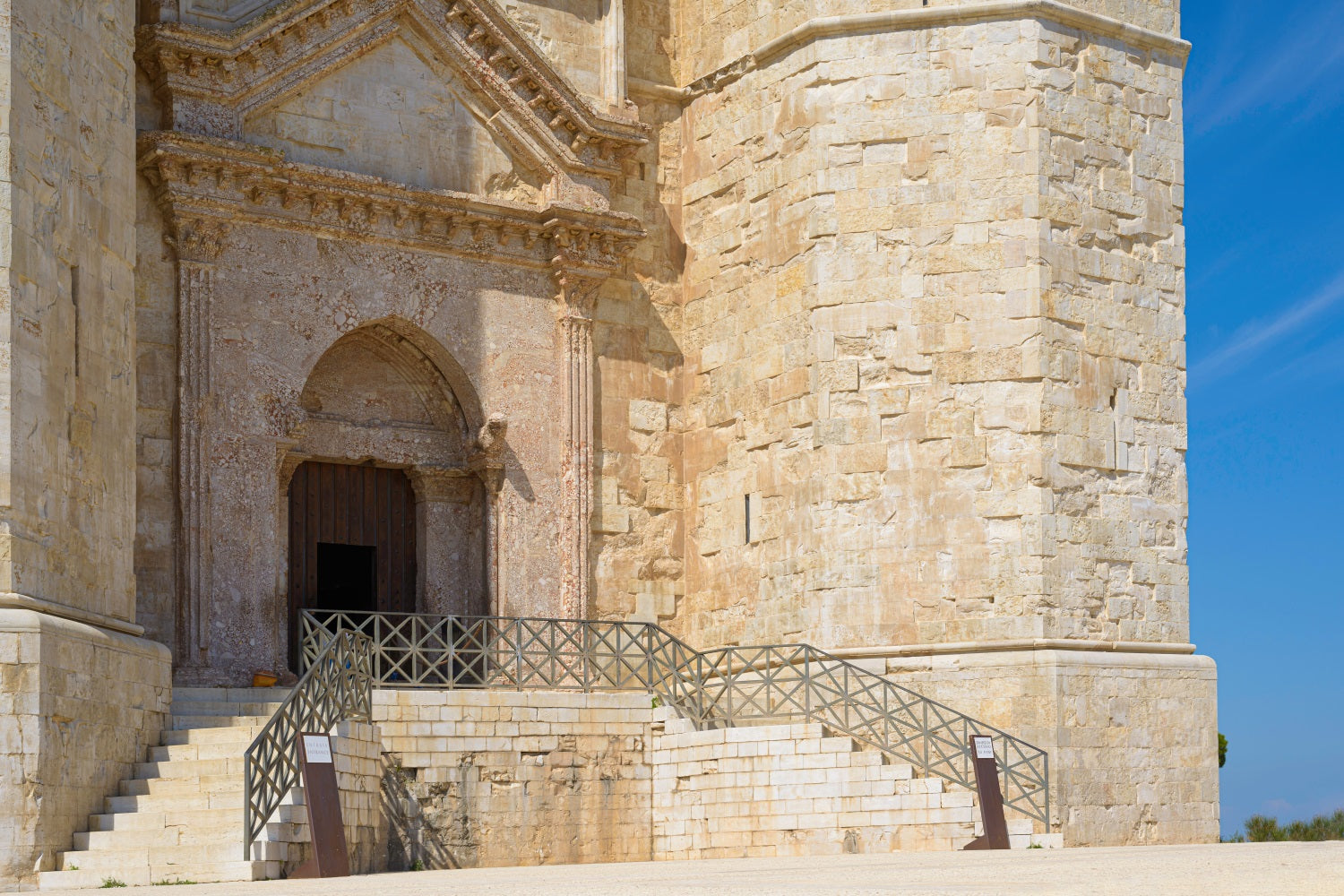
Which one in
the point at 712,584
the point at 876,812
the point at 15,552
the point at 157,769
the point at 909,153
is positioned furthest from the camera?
the point at 712,584

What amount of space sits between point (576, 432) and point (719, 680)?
2.75 m

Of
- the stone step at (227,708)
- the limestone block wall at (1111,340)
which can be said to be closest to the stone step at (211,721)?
the stone step at (227,708)

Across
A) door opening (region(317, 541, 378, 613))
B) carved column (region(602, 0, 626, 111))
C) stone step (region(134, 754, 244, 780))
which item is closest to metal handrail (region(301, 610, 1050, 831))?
door opening (region(317, 541, 378, 613))

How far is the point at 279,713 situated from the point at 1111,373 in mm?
8144

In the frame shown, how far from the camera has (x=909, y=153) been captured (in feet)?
55.4

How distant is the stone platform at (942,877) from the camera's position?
28.0 ft

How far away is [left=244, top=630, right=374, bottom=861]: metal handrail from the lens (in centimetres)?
1192

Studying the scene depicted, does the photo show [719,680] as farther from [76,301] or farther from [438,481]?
[76,301]

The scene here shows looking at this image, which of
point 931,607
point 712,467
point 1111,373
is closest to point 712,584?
point 712,467

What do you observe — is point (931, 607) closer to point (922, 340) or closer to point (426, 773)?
point (922, 340)

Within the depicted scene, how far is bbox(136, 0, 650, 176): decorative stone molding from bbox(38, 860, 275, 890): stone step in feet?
23.0

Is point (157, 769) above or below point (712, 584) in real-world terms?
below

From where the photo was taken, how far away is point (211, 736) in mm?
13883

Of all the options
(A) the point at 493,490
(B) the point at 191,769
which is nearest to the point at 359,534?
(A) the point at 493,490
